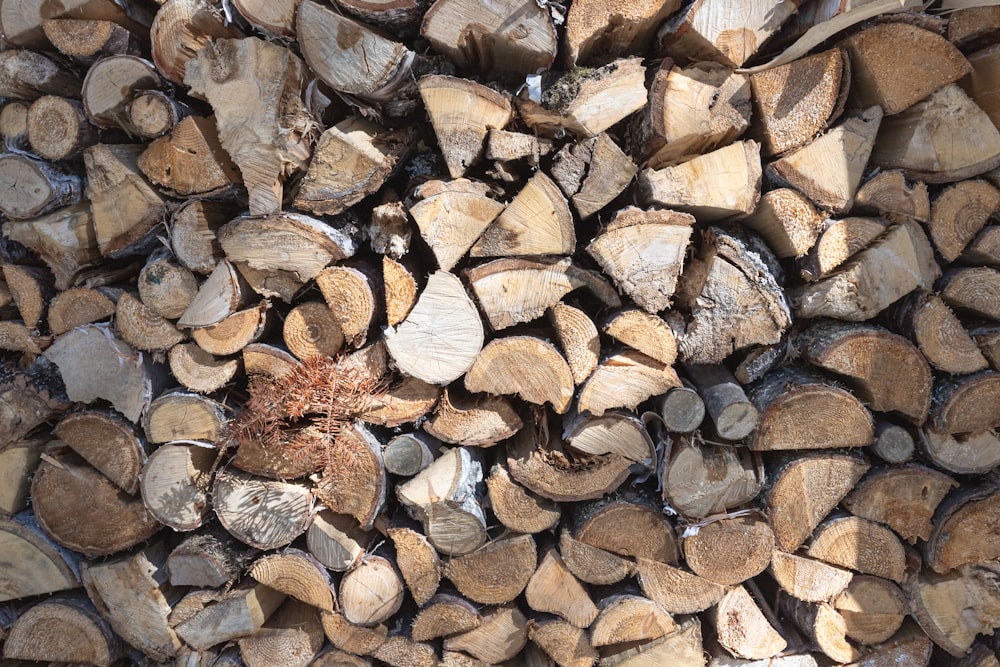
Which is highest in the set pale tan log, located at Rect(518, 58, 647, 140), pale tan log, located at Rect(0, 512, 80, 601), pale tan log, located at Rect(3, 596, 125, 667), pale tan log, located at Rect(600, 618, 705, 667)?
pale tan log, located at Rect(518, 58, 647, 140)

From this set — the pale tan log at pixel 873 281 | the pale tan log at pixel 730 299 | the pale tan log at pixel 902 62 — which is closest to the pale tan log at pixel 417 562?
the pale tan log at pixel 730 299

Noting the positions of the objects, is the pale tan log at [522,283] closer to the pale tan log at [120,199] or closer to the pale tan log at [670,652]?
the pale tan log at [120,199]

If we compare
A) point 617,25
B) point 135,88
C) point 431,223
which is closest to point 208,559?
point 431,223

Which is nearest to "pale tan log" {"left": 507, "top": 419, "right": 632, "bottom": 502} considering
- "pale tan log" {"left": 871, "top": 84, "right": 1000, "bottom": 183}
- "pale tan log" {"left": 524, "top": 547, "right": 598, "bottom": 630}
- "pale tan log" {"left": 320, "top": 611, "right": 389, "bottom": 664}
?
"pale tan log" {"left": 524, "top": 547, "right": 598, "bottom": 630}

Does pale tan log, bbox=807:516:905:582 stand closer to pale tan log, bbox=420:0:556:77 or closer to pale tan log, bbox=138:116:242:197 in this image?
pale tan log, bbox=420:0:556:77

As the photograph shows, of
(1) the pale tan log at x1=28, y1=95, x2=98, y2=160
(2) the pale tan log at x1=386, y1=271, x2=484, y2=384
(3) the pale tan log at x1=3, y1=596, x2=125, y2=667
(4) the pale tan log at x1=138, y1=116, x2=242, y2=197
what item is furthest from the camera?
(3) the pale tan log at x1=3, y1=596, x2=125, y2=667

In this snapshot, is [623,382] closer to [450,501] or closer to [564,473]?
[564,473]
